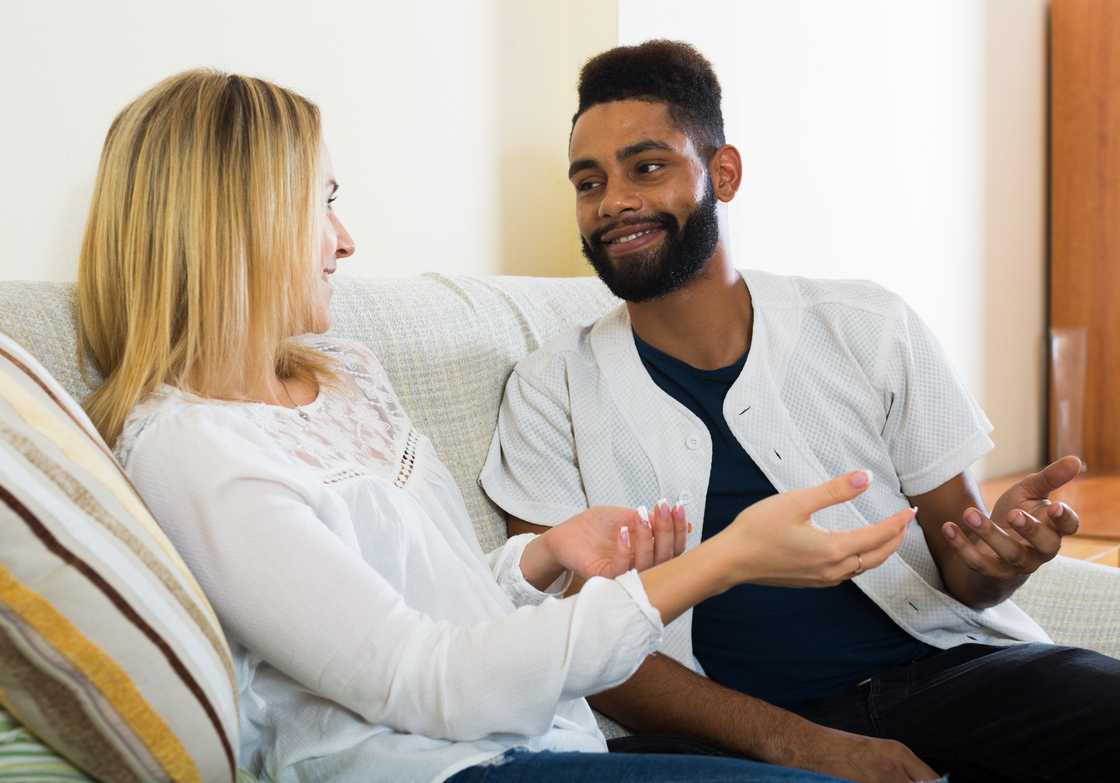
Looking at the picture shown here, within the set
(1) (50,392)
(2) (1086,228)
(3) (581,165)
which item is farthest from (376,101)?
(2) (1086,228)

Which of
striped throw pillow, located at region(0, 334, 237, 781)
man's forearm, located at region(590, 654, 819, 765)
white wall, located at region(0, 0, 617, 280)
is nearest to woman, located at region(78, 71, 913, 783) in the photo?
striped throw pillow, located at region(0, 334, 237, 781)

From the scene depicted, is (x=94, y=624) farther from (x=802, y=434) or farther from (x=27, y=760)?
(x=802, y=434)

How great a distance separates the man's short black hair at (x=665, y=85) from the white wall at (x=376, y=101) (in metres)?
0.46

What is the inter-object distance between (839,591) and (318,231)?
83cm

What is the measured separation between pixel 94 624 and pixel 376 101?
1482 millimetres

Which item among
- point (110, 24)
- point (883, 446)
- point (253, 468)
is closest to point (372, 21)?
point (110, 24)

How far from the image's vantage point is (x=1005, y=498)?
4.88 ft

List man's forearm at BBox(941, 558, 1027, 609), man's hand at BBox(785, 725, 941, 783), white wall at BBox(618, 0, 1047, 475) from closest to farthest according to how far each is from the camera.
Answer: man's hand at BBox(785, 725, 941, 783)
man's forearm at BBox(941, 558, 1027, 609)
white wall at BBox(618, 0, 1047, 475)

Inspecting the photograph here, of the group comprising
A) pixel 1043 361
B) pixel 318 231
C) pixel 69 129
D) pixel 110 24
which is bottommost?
pixel 1043 361

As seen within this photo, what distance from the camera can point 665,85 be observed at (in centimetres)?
173

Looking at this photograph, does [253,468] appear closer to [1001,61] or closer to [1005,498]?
[1005,498]

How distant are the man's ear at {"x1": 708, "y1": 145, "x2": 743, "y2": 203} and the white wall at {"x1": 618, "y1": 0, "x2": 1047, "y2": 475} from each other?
2.16 ft

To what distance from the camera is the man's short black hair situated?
1718 mm

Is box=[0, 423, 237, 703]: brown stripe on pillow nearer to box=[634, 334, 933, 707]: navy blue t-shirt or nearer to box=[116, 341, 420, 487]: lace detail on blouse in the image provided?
box=[116, 341, 420, 487]: lace detail on blouse
